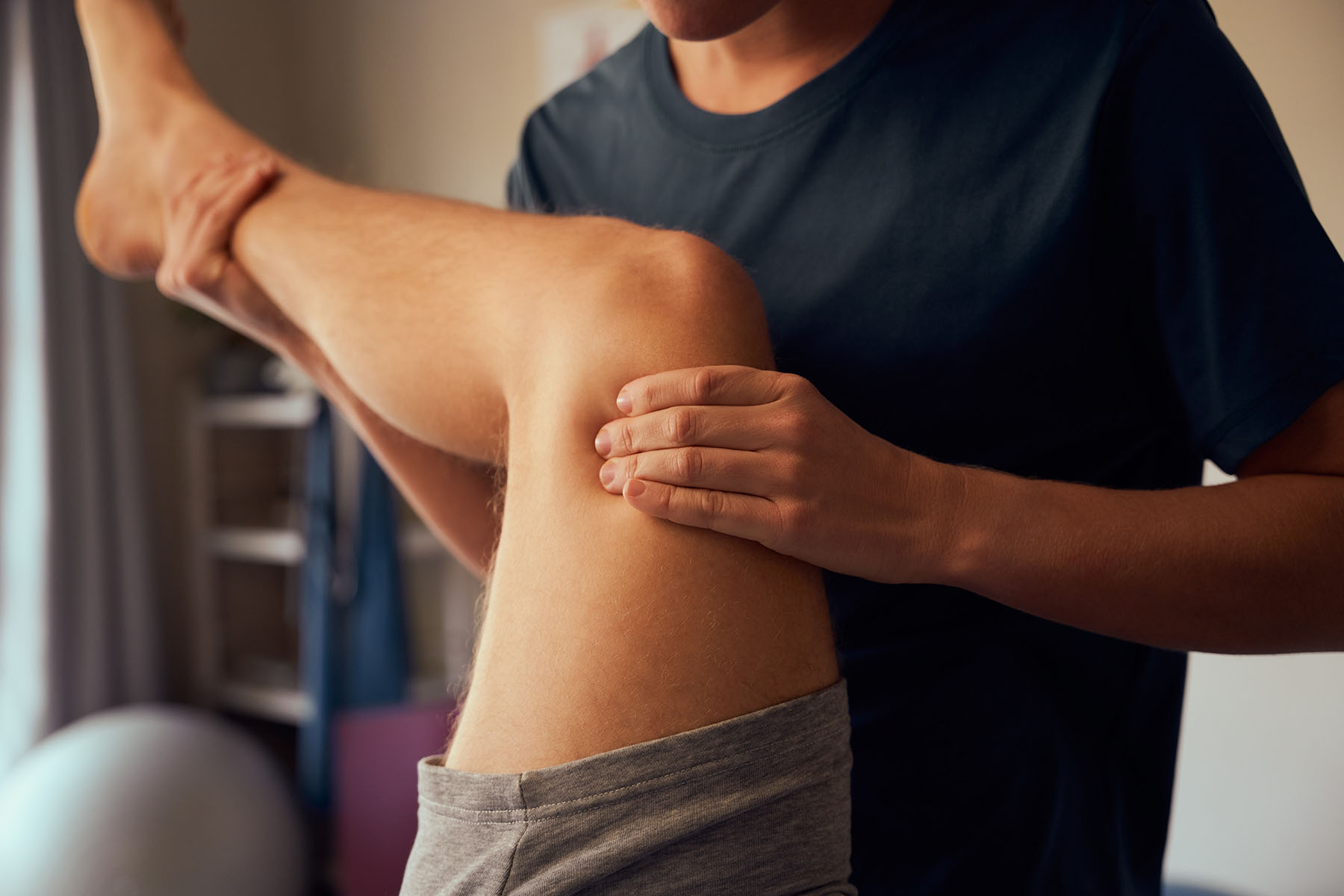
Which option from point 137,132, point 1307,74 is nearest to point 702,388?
point 137,132

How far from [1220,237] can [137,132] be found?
3.09 ft

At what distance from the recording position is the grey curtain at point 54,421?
8.16 ft

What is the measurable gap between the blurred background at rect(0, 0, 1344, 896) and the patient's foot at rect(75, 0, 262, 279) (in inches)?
58.1

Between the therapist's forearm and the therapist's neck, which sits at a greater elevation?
the therapist's neck

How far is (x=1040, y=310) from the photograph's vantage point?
0.71 meters

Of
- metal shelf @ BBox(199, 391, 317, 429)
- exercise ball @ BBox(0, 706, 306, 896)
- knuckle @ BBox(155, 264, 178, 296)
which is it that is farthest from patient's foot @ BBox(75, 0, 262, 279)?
metal shelf @ BBox(199, 391, 317, 429)

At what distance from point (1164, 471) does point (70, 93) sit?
113 inches

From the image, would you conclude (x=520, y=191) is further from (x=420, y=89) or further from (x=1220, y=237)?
(x=420, y=89)

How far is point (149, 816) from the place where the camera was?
192 cm

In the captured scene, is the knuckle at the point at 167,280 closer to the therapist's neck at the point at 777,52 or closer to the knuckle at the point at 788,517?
the therapist's neck at the point at 777,52

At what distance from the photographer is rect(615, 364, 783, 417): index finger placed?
0.53 meters

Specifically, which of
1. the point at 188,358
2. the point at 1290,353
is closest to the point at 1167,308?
the point at 1290,353

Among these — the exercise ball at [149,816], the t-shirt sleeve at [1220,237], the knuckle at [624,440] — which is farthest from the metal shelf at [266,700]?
the t-shirt sleeve at [1220,237]

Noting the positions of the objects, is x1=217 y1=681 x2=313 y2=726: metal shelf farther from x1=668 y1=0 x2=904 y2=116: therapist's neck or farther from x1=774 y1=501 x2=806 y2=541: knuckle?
x1=774 y1=501 x2=806 y2=541: knuckle
